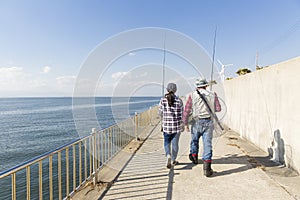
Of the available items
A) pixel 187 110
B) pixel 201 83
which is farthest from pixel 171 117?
pixel 201 83

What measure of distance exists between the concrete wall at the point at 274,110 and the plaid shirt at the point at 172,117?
2038 millimetres

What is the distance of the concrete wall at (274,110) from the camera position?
351 centimetres

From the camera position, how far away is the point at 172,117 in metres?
3.85

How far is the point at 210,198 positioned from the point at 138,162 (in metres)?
1.91

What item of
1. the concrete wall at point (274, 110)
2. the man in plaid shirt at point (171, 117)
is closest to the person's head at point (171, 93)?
the man in plaid shirt at point (171, 117)

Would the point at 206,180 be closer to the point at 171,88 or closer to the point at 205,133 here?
the point at 205,133

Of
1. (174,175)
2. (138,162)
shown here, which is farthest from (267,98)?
(138,162)

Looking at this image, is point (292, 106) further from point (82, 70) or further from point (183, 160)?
point (82, 70)

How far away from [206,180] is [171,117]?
128 centimetres

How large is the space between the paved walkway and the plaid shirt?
80 cm

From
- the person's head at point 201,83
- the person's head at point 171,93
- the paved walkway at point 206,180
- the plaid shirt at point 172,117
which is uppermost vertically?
the person's head at point 201,83

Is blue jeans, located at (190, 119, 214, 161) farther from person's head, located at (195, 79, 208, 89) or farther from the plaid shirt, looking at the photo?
person's head, located at (195, 79, 208, 89)

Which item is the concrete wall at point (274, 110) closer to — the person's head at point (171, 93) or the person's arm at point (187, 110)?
the person's arm at point (187, 110)

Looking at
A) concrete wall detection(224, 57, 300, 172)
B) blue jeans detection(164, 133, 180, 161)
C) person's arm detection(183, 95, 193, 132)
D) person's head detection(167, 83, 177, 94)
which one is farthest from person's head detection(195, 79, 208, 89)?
concrete wall detection(224, 57, 300, 172)
